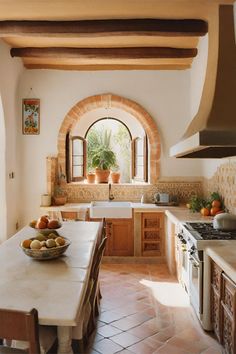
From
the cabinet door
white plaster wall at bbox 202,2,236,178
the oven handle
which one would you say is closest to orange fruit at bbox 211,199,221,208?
white plaster wall at bbox 202,2,236,178

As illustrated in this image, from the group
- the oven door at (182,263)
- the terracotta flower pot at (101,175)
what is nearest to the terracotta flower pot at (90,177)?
the terracotta flower pot at (101,175)

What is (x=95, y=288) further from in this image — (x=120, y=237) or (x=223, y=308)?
(x=120, y=237)

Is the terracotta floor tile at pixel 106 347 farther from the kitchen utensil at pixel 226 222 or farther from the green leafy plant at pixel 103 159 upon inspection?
the green leafy plant at pixel 103 159

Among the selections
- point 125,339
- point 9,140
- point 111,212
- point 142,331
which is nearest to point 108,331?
point 125,339

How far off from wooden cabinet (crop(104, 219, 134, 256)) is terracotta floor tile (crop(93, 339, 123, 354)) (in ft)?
7.47

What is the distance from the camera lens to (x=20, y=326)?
4.37 ft

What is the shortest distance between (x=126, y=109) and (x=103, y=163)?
1.04m

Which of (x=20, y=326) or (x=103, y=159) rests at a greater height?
(x=103, y=159)

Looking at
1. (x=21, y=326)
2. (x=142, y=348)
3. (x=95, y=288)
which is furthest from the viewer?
(x=142, y=348)

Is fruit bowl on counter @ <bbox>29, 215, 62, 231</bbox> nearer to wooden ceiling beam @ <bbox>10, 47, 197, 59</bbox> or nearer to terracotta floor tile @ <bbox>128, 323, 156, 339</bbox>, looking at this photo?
terracotta floor tile @ <bbox>128, 323, 156, 339</bbox>

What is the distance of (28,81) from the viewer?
5531 millimetres

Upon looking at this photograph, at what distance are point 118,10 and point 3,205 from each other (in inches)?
119

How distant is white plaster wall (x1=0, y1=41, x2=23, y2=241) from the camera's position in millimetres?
4841

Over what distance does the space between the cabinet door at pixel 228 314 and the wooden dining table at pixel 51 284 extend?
0.98 m
